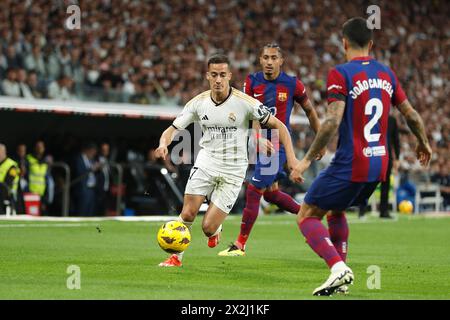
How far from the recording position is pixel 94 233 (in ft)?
56.9

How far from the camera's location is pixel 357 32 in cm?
893

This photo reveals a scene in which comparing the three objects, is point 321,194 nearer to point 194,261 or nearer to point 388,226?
point 194,261

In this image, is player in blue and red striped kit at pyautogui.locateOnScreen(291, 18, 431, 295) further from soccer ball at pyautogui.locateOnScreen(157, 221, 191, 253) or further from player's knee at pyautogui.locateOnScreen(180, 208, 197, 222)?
player's knee at pyautogui.locateOnScreen(180, 208, 197, 222)

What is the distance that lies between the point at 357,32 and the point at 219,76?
291 cm

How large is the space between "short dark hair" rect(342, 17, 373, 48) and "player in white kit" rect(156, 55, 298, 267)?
2634 millimetres

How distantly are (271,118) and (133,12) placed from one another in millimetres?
18413

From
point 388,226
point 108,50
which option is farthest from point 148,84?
point 388,226

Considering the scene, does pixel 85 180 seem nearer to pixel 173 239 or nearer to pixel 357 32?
pixel 173 239

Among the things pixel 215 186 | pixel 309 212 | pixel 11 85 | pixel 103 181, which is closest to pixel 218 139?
pixel 215 186

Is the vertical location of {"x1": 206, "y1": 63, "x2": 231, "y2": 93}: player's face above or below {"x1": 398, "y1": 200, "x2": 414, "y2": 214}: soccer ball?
above

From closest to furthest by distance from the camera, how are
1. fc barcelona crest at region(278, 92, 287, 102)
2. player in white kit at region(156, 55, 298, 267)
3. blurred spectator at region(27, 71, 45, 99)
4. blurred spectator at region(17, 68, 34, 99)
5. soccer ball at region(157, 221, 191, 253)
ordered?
soccer ball at region(157, 221, 191, 253) < player in white kit at region(156, 55, 298, 267) < fc barcelona crest at region(278, 92, 287, 102) < blurred spectator at region(17, 68, 34, 99) < blurred spectator at region(27, 71, 45, 99)

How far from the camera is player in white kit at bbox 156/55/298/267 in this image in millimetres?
11656

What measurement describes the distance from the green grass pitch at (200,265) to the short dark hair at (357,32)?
221 centimetres

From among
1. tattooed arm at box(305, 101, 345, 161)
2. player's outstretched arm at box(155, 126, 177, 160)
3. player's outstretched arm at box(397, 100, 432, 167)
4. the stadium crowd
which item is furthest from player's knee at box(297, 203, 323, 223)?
the stadium crowd
